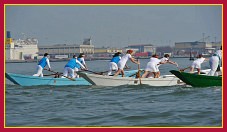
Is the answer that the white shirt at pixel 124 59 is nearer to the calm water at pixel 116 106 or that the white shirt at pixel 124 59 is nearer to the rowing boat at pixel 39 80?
the calm water at pixel 116 106

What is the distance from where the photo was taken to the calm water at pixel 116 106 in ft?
38.3

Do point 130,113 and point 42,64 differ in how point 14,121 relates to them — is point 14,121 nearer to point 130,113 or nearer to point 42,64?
point 130,113

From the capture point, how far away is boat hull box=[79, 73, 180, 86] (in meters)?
20.5

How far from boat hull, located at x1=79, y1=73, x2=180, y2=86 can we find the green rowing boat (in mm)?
1617

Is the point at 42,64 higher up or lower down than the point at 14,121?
higher up

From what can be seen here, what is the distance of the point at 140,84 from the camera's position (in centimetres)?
2066

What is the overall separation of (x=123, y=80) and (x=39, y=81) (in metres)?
4.60

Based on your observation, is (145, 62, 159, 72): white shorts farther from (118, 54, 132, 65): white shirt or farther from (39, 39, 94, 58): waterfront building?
(39, 39, 94, 58): waterfront building

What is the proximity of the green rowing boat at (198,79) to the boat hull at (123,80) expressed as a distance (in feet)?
5.31

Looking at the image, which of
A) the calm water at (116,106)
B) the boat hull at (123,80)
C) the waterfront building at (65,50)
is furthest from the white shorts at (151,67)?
the waterfront building at (65,50)

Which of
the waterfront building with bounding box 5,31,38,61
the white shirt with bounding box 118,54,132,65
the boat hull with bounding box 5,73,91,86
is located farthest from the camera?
the waterfront building with bounding box 5,31,38,61

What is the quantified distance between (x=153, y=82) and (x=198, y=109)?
7261 mm

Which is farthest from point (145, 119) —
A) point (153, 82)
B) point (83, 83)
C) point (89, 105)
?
point (83, 83)

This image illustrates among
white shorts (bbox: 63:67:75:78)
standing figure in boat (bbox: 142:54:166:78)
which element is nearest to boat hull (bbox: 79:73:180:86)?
standing figure in boat (bbox: 142:54:166:78)
